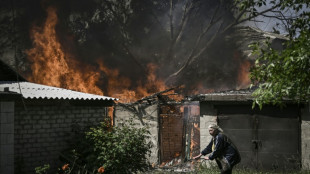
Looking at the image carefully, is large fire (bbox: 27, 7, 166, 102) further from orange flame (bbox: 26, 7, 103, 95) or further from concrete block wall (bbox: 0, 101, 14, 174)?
concrete block wall (bbox: 0, 101, 14, 174)

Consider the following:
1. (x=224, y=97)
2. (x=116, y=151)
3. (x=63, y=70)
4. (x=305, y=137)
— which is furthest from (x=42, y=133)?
(x=63, y=70)

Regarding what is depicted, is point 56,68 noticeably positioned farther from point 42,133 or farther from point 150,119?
point 42,133

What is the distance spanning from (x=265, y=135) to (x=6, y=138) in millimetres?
8420

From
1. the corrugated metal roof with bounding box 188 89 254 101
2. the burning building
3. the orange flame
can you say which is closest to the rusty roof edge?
the corrugated metal roof with bounding box 188 89 254 101

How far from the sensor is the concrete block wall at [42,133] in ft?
38.5

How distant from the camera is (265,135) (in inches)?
538

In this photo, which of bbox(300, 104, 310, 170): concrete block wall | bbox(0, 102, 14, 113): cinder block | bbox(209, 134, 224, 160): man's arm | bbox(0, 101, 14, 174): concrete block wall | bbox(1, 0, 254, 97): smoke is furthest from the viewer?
bbox(1, 0, 254, 97): smoke

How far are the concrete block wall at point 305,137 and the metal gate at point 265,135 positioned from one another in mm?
167

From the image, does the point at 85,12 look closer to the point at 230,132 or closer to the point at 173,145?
the point at 173,145

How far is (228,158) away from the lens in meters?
8.91

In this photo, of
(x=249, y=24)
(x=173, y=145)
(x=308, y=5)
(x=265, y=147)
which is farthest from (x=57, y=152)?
(x=249, y=24)

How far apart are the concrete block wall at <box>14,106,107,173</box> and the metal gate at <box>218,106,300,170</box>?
17.7ft

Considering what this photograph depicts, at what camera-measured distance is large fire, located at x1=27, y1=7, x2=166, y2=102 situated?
24.2m

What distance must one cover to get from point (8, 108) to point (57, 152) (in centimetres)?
307
